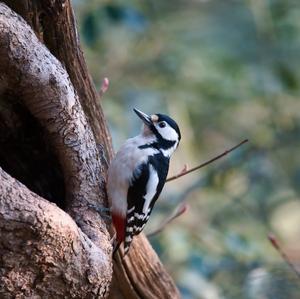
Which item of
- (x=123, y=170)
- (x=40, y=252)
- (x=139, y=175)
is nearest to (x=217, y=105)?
(x=139, y=175)

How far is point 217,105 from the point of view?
7641 mm

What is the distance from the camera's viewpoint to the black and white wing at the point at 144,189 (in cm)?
384

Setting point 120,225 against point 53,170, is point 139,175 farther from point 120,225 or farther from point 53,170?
point 53,170

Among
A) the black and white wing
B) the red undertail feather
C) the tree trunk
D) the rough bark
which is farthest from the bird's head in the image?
the rough bark

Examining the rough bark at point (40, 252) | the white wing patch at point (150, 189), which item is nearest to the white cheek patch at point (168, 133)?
the white wing patch at point (150, 189)

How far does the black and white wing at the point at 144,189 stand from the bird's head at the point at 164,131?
13 centimetres

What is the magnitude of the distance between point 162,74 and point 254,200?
124cm

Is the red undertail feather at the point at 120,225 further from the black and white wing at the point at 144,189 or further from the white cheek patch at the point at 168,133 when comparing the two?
the white cheek patch at the point at 168,133

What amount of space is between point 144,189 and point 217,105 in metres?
3.80

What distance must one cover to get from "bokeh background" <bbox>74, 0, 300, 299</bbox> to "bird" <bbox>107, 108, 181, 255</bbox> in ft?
4.42

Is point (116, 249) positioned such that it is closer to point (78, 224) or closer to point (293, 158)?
point (78, 224)

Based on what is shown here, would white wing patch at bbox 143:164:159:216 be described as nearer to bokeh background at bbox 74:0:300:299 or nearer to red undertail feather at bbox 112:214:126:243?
red undertail feather at bbox 112:214:126:243

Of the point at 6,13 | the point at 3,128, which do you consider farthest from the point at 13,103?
the point at 6,13

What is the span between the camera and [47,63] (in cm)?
342
